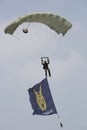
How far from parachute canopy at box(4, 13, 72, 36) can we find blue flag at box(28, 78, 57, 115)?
5.74m

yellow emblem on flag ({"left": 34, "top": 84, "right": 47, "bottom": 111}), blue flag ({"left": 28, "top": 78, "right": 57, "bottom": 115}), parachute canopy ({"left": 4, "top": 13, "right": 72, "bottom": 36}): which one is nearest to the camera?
→ blue flag ({"left": 28, "top": 78, "right": 57, "bottom": 115})

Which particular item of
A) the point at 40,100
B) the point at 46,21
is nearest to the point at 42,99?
the point at 40,100

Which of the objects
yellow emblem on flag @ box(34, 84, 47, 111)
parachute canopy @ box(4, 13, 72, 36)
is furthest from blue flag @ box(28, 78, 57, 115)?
parachute canopy @ box(4, 13, 72, 36)

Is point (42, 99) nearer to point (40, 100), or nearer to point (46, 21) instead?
point (40, 100)

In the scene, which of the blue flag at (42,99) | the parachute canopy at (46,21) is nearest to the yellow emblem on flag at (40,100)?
the blue flag at (42,99)

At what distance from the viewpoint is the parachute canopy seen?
54.2m

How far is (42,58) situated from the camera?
179 feet

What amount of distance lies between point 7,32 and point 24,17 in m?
2.80

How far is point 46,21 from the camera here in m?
55.3

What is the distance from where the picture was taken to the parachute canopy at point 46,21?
178 feet

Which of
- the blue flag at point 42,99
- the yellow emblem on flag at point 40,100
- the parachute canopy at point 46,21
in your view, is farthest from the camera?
the yellow emblem on flag at point 40,100

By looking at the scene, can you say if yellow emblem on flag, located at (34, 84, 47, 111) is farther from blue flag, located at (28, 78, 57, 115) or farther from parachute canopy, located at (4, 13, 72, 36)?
parachute canopy, located at (4, 13, 72, 36)

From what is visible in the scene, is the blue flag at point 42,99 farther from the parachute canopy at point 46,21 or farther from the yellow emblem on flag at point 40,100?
the parachute canopy at point 46,21

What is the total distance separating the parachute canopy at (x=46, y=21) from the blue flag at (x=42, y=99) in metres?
5.74
